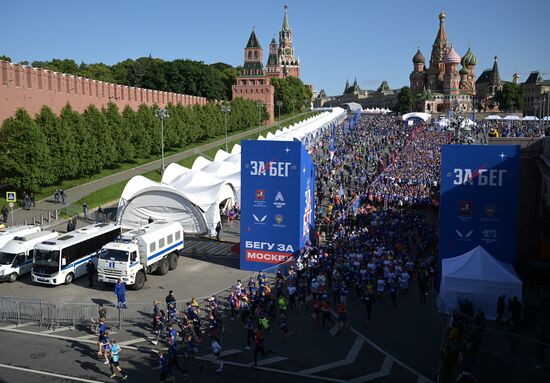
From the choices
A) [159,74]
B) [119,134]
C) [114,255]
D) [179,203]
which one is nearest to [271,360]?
[114,255]

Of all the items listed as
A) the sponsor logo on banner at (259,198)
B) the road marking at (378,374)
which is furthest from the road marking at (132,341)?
the sponsor logo on banner at (259,198)

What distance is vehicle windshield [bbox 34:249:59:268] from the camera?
18.6 metres

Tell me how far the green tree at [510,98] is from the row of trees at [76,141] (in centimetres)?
9282

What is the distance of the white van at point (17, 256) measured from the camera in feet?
63.5

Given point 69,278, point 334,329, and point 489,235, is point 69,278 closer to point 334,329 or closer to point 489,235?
point 334,329

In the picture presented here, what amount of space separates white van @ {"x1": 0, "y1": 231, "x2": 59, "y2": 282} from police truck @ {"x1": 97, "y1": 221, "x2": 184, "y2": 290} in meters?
3.67

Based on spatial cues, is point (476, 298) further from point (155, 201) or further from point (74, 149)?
point (74, 149)

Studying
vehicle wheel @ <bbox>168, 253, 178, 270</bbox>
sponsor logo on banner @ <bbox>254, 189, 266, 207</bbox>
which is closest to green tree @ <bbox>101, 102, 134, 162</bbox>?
vehicle wheel @ <bbox>168, 253, 178, 270</bbox>

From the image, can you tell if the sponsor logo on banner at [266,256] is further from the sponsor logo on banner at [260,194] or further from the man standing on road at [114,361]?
the man standing on road at [114,361]

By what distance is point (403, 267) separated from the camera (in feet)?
62.1

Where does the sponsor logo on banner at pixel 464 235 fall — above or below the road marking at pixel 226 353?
above

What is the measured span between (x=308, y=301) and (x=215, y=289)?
3.54 meters

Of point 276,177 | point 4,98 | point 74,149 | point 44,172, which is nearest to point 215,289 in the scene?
point 276,177

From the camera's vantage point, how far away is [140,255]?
19.2 metres
